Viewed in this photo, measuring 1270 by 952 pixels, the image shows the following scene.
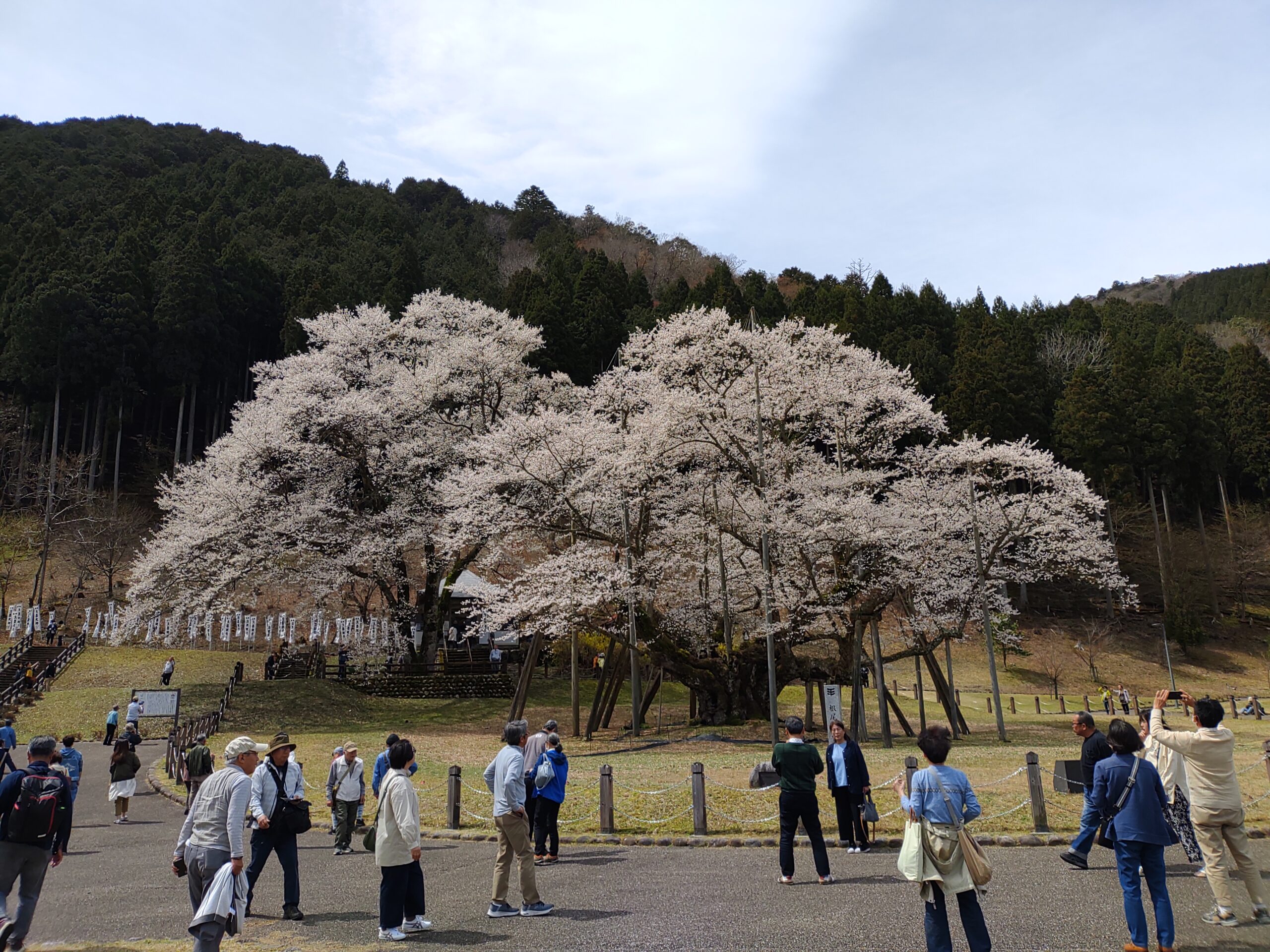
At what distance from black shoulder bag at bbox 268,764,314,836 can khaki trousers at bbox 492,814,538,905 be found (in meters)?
1.63

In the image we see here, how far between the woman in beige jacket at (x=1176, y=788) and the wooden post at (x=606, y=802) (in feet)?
19.4

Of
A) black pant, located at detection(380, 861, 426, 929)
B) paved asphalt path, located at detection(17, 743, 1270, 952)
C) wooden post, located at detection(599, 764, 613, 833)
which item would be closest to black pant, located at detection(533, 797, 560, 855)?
paved asphalt path, located at detection(17, 743, 1270, 952)

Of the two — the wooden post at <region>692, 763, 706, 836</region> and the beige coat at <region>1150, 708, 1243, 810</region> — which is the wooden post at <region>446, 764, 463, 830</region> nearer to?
the wooden post at <region>692, 763, 706, 836</region>

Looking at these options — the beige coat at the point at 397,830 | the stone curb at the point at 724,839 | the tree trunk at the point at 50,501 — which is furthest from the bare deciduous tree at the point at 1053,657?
the tree trunk at the point at 50,501

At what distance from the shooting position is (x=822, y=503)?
19.9 metres

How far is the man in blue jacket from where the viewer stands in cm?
581

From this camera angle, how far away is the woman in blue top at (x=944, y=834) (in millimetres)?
4668

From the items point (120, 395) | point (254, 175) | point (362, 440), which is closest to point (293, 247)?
point (254, 175)

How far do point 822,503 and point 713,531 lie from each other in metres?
3.47

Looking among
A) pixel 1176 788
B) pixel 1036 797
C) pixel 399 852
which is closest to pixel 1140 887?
pixel 1176 788

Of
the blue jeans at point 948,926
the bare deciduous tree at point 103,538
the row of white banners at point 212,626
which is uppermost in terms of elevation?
the bare deciduous tree at point 103,538

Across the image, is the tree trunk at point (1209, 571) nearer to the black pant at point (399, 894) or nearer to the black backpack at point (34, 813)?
the black pant at point (399, 894)

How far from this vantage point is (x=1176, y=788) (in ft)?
21.7

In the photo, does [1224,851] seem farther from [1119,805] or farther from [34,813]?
[34,813]
